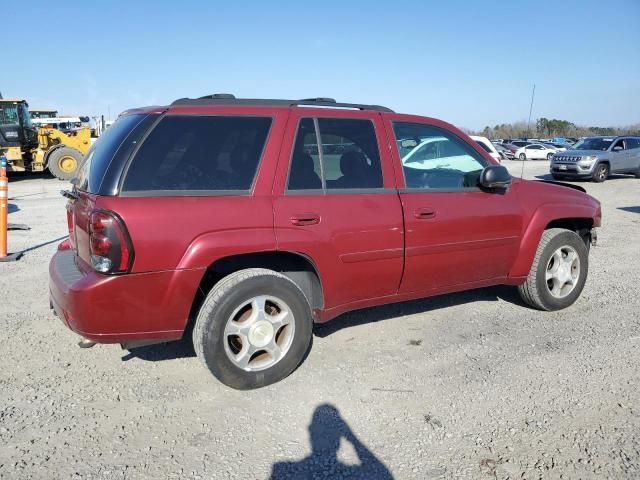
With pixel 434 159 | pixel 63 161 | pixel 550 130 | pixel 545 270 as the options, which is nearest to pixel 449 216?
pixel 434 159

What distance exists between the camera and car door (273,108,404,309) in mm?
3262

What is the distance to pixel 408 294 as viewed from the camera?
3871 millimetres

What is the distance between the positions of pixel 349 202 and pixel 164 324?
1.43m

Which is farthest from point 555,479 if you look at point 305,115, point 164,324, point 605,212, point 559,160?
point 559,160

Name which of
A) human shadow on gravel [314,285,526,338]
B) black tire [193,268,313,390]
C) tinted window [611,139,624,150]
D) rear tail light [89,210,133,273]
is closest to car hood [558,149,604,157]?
tinted window [611,139,624,150]

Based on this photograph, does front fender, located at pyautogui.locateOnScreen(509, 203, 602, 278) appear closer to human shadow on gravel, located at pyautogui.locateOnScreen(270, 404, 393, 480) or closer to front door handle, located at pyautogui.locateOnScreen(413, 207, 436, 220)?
front door handle, located at pyautogui.locateOnScreen(413, 207, 436, 220)

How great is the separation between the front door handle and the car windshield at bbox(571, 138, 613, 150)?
727 inches

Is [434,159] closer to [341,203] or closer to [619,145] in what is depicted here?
[341,203]

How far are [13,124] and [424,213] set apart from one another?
57.5 ft

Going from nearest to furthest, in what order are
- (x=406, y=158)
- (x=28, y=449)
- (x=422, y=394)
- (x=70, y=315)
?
(x=28, y=449), (x=70, y=315), (x=422, y=394), (x=406, y=158)

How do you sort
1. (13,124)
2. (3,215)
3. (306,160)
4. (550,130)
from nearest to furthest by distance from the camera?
1. (306,160)
2. (3,215)
3. (13,124)
4. (550,130)

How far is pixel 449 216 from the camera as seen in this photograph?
3.82m

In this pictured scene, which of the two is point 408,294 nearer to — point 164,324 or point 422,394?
point 422,394

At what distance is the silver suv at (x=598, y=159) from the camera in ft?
59.6
